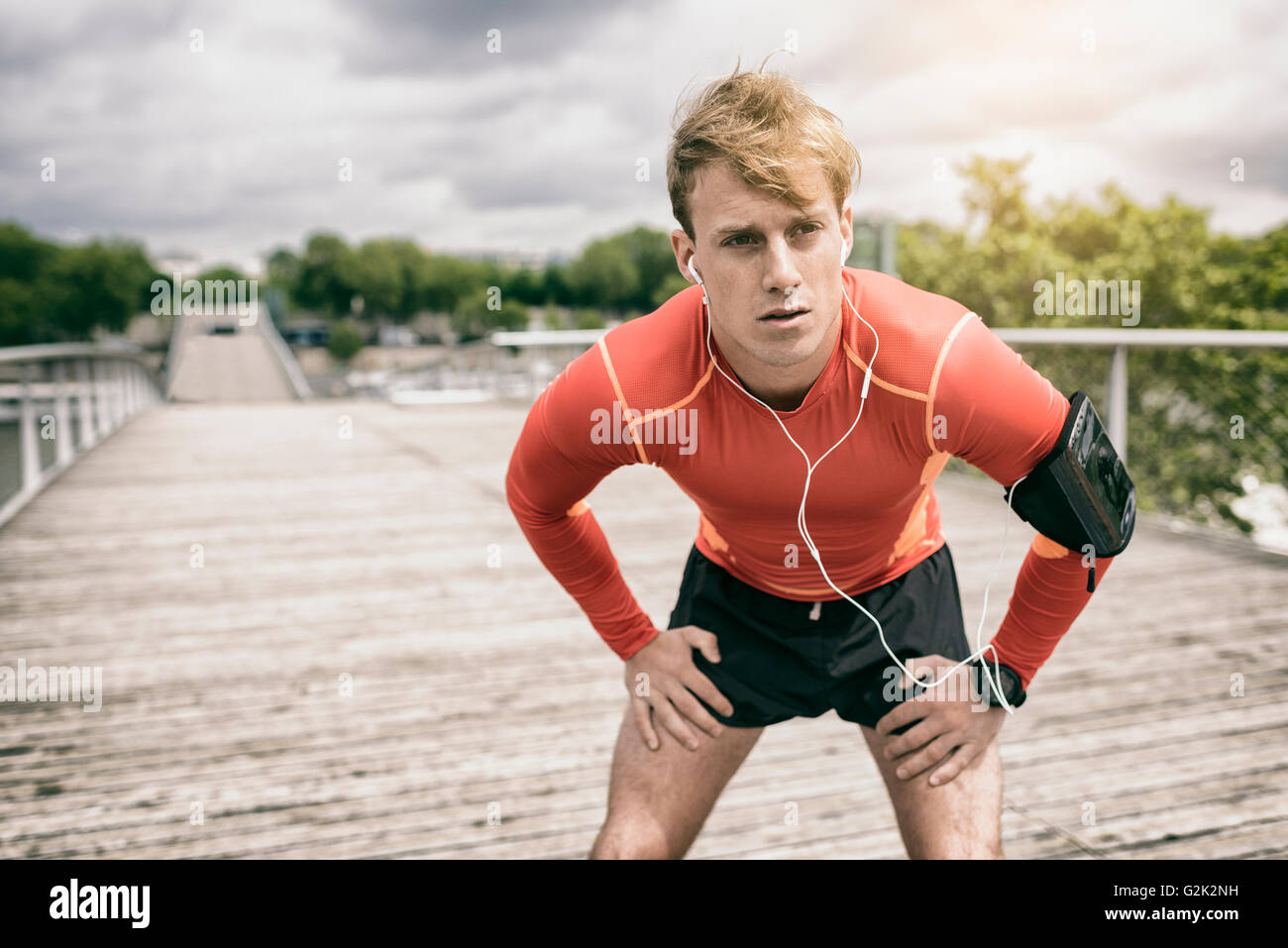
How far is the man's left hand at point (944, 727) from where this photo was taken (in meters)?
1.74

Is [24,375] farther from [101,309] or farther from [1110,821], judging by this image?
[101,309]

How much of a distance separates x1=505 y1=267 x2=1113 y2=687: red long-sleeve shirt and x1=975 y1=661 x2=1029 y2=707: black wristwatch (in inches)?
1.3

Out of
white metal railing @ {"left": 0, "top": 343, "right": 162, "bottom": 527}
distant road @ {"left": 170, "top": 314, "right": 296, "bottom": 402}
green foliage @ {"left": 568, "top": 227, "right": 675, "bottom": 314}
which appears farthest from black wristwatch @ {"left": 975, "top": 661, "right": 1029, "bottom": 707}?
green foliage @ {"left": 568, "top": 227, "right": 675, "bottom": 314}

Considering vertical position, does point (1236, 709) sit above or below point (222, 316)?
below

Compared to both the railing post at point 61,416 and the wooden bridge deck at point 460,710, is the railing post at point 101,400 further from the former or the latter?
the wooden bridge deck at point 460,710

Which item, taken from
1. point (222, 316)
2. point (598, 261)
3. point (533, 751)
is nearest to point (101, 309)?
point (222, 316)

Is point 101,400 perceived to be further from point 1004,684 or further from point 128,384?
point 1004,684

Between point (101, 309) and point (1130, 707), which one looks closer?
point (1130, 707)

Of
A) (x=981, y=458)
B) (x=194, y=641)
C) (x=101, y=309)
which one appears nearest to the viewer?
(x=981, y=458)

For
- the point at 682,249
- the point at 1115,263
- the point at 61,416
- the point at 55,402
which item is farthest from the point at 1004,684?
the point at 1115,263

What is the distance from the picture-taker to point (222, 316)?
87.4 metres

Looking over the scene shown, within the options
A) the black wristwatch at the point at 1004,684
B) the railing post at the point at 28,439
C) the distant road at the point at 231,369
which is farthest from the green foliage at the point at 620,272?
the black wristwatch at the point at 1004,684

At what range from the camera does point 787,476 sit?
166 cm

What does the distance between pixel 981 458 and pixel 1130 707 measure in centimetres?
212
